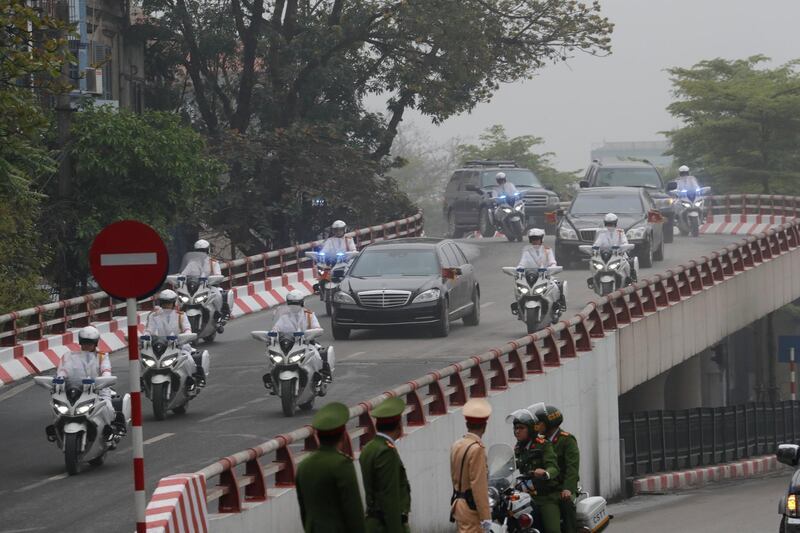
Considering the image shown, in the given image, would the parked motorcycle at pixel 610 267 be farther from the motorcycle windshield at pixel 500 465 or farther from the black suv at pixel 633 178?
the motorcycle windshield at pixel 500 465

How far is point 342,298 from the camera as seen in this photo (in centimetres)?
2777

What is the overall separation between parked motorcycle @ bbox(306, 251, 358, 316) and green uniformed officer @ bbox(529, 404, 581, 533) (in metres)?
17.5

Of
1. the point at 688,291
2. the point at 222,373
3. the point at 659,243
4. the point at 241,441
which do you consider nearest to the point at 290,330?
the point at 241,441

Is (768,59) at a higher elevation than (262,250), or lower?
higher

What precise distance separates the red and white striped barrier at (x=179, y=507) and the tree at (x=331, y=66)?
33.8 m

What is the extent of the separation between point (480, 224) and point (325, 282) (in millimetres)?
17608

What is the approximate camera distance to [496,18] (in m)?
50.6

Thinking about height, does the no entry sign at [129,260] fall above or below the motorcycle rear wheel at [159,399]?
above

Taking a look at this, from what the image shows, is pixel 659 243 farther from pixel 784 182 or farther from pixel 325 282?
pixel 784 182

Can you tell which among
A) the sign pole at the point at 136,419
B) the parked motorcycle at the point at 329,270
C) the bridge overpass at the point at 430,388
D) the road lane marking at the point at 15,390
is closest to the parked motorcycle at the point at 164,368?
the bridge overpass at the point at 430,388

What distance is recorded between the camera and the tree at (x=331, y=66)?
4691 cm

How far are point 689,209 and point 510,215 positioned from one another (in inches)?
283

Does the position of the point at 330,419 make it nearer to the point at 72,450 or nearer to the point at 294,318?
the point at 72,450

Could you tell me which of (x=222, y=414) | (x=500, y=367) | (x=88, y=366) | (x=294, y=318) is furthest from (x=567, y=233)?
(x=88, y=366)
